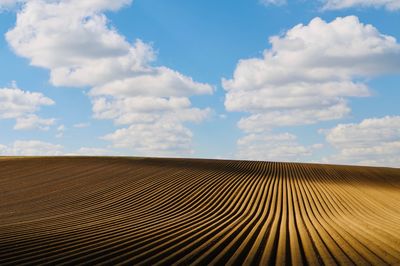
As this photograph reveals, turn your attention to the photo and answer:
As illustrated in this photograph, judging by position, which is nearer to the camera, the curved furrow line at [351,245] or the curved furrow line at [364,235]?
the curved furrow line at [351,245]

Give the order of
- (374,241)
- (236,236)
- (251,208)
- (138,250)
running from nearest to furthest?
(138,250) → (374,241) → (236,236) → (251,208)

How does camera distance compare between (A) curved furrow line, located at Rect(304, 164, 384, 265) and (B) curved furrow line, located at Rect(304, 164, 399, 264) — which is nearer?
(A) curved furrow line, located at Rect(304, 164, 384, 265)

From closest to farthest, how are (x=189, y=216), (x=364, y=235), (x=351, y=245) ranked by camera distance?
(x=351, y=245) < (x=364, y=235) < (x=189, y=216)

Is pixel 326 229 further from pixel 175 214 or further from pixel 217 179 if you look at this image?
pixel 217 179

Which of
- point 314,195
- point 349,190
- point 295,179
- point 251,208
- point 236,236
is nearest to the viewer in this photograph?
point 236,236

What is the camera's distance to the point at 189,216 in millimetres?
14789

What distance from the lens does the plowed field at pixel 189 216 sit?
8.27 metres

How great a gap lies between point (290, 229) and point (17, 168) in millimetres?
20995

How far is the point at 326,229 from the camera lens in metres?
11.9

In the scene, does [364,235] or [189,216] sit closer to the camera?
[364,235]

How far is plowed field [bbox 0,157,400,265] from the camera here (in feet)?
27.1

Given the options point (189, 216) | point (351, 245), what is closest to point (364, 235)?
point (351, 245)

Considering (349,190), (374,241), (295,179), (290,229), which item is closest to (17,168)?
(295,179)

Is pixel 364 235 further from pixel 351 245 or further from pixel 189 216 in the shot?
pixel 189 216
